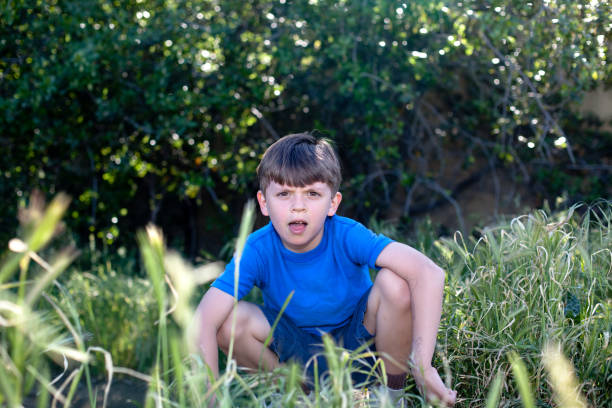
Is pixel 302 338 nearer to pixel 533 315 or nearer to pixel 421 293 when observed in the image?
pixel 421 293

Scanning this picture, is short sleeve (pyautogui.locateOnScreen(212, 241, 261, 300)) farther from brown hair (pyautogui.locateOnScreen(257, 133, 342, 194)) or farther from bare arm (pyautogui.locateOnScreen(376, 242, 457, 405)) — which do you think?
bare arm (pyautogui.locateOnScreen(376, 242, 457, 405))

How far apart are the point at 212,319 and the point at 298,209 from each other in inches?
17.2

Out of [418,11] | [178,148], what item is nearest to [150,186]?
[178,148]

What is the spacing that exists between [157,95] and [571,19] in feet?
8.14

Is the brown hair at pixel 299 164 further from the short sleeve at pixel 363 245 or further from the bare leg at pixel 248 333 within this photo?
the bare leg at pixel 248 333

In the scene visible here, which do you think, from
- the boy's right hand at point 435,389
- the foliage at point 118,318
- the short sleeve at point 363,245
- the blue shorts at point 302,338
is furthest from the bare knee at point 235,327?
the foliage at point 118,318

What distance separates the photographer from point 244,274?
83.9 inches

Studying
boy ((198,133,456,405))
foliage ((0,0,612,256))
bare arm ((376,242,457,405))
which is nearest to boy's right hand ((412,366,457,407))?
bare arm ((376,242,457,405))

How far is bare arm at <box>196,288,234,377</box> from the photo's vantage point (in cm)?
195

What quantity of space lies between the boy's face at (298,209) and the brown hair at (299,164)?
0.02 metres

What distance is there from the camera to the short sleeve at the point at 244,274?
2.04 m

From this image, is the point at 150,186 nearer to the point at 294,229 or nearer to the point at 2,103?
the point at 2,103

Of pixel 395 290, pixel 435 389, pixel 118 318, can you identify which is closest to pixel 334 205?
pixel 395 290

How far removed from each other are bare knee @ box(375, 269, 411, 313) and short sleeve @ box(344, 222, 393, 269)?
0.07 m
